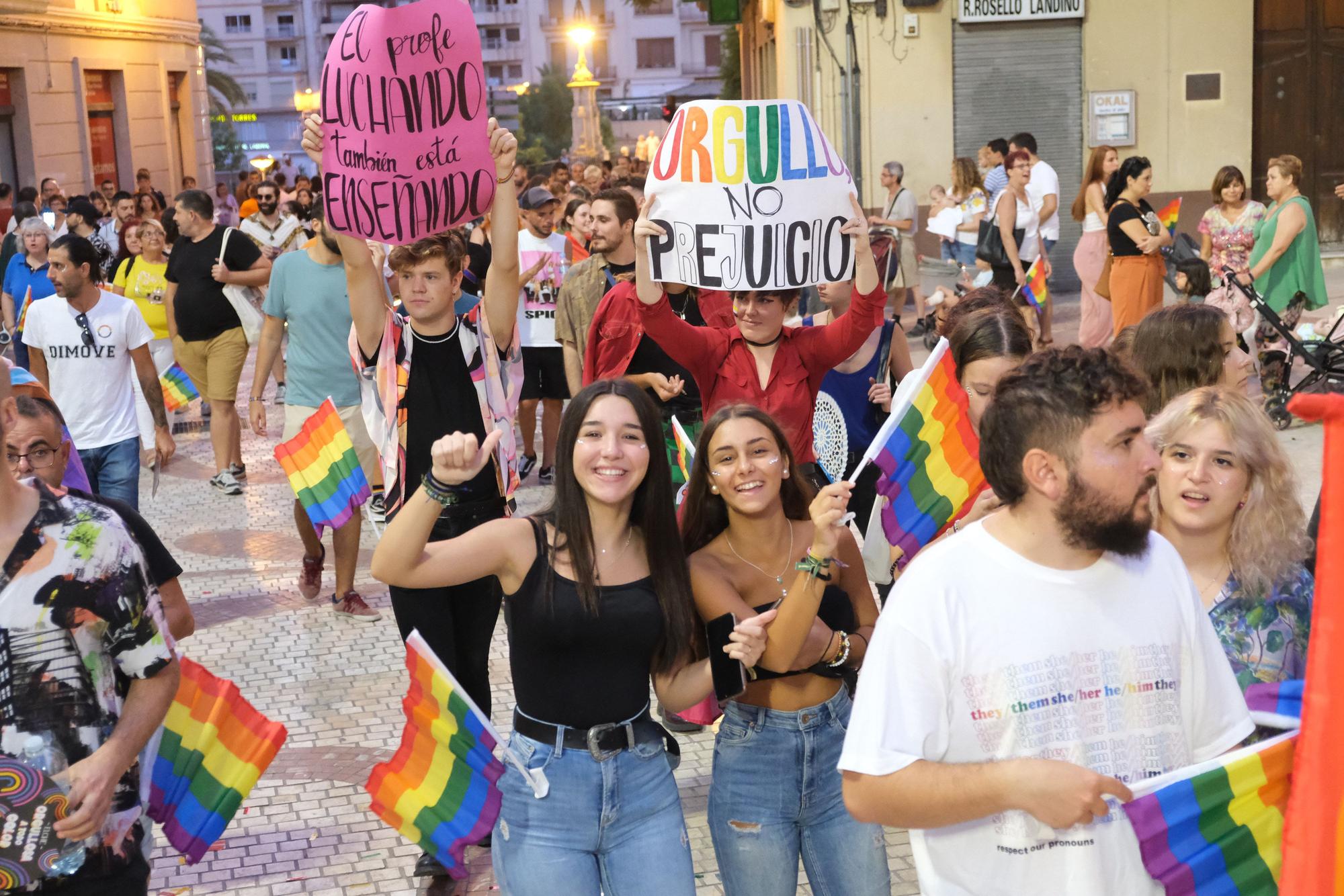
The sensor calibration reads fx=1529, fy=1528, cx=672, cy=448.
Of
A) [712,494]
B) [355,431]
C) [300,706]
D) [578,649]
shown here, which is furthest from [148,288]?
[578,649]

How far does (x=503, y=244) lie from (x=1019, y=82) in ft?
47.1

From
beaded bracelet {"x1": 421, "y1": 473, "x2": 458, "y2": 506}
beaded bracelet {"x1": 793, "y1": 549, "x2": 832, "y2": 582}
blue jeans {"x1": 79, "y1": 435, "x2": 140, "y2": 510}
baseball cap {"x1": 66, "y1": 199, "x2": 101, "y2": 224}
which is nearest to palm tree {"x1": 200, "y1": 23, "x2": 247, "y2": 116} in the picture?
baseball cap {"x1": 66, "y1": 199, "x2": 101, "y2": 224}

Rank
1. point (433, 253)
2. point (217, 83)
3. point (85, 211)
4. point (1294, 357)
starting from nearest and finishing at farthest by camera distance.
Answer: point (433, 253), point (1294, 357), point (85, 211), point (217, 83)

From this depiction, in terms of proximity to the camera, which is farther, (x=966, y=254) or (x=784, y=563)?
(x=966, y=254)

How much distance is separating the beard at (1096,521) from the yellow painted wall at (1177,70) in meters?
16.5

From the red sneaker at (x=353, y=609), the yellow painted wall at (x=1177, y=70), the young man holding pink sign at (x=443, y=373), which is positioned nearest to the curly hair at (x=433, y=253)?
the young man holding pink sign at (x=443, y=373)

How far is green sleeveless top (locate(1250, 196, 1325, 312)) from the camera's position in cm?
1095

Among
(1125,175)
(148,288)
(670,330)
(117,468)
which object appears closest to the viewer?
(670,330)

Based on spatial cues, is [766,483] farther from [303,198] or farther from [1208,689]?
[303,198]

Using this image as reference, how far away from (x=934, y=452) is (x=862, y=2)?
14586 mm

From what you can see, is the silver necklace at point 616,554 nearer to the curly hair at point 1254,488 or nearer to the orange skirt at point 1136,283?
the curly hair at point 1254,488

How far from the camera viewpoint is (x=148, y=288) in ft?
38.1

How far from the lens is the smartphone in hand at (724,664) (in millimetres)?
3430

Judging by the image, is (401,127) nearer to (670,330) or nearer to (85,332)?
(670,330)
